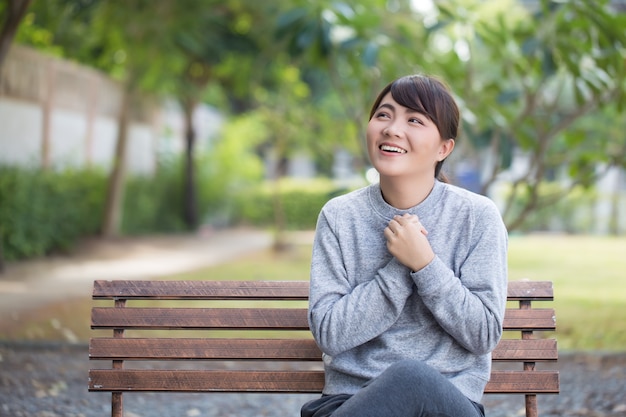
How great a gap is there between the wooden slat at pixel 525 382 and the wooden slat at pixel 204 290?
690 mm

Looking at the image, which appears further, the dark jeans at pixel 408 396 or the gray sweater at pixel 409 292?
the gray sweater at pixel 409 292

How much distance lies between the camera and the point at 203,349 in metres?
3.02

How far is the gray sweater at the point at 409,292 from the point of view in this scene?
245cm

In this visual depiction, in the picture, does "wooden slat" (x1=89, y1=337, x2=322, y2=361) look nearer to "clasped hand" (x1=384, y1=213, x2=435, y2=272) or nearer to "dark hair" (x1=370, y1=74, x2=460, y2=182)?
"clasped hand" (x1=384, y1=213, x2=435, y2=272)

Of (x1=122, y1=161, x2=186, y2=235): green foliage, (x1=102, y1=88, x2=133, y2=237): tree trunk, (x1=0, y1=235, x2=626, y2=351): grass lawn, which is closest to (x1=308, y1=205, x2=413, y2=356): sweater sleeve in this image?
(x1=0, y1=235, x2=626, y2=351): grass lawn

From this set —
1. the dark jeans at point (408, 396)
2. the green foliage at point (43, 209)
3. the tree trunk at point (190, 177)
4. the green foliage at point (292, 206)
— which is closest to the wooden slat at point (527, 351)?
the dark jeans at point (408, 396)

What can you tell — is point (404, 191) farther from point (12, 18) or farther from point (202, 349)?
point (12, 18)

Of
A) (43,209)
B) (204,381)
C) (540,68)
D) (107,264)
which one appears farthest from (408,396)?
(43,209)

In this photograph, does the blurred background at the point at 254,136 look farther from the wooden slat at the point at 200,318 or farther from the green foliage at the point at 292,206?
the wooden slat at the point at 200,318

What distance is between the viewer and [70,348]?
6.45 metres

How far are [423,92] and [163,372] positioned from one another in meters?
1.29

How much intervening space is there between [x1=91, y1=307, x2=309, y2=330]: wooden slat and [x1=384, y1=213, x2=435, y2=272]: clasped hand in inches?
26.2

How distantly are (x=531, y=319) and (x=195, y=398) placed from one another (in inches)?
116

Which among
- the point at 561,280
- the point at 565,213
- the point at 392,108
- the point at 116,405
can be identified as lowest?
the point at 561,280
